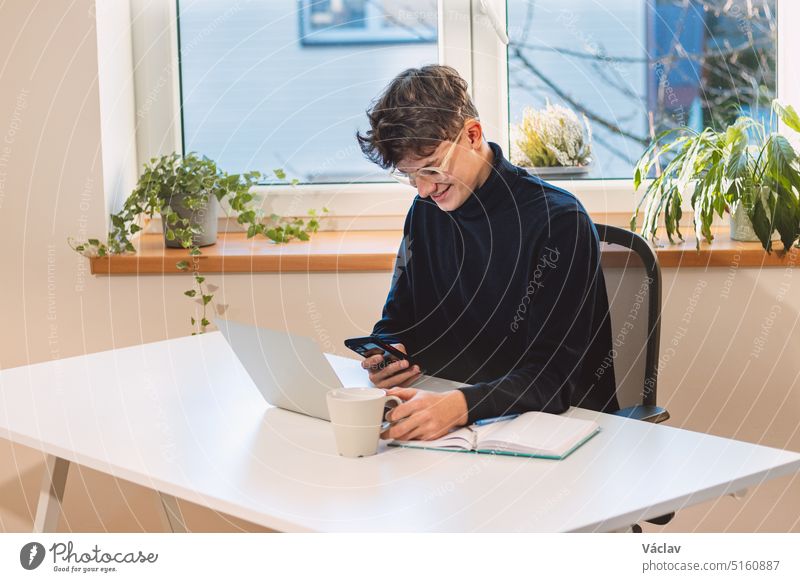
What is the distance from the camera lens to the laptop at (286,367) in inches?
51.2

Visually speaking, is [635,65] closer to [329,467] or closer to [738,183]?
[738,183]

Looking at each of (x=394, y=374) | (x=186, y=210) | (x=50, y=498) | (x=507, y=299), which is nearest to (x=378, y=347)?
(x=394, y=374)

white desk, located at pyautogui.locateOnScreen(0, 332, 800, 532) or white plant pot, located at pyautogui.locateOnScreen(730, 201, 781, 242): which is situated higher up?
white plant pot, located at pyautogui.locateOnScreen(730, 201, 781, 242)

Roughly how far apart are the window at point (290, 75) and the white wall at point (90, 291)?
370 millimetres

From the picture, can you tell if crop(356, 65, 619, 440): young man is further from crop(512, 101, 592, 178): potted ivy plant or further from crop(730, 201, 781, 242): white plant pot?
crop(730, 201, 781, 242): white plant pot

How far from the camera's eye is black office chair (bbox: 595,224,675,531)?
1.65 m

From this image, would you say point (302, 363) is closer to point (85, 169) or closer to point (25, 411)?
point (25, 411)

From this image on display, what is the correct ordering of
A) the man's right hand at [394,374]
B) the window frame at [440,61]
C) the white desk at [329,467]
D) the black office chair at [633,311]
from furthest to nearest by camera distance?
the window frame at [440,61] < the black office chair at [633,311] < the man's right hand at [394,374] < the white desk at [329,467]

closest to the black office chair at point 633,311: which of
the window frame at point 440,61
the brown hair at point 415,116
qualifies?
the brown hair at point 415,116

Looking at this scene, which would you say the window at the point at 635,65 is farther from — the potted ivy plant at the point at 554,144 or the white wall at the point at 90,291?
the white wall at the point at 90,291

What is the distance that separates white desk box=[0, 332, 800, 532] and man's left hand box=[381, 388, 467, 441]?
4cm

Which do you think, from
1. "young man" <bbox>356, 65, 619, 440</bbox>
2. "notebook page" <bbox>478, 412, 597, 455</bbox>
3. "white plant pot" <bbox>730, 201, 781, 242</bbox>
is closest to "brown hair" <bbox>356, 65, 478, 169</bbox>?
"young man" <bbox>356, 65, 619, 440</bbox>

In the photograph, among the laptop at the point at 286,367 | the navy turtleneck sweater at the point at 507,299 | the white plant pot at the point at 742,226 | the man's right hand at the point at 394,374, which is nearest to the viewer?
the laptop at the point at 286,367

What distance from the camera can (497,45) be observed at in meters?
2.47
